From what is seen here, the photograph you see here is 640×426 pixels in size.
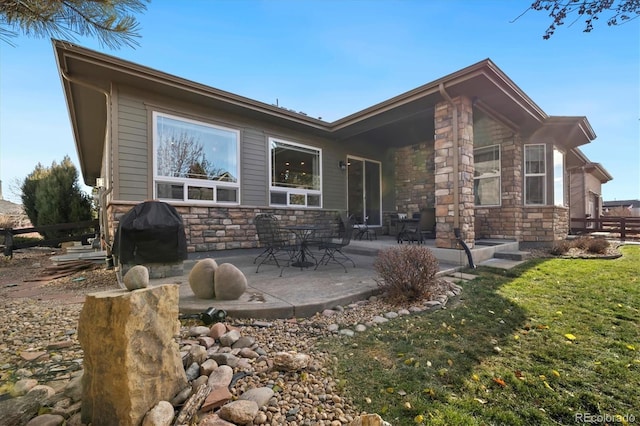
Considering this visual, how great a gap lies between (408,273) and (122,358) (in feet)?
8.57

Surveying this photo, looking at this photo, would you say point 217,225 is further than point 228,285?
Yes

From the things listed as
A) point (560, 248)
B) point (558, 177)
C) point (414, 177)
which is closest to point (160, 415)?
point (560, 248)

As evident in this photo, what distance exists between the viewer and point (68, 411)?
132 centimetres

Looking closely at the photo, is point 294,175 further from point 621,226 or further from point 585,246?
point 621,226

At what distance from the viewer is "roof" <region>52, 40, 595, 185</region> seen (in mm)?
4438

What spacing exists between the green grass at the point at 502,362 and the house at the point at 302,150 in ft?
7.75

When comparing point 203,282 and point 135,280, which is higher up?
point 135,280

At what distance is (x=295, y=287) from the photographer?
332cm

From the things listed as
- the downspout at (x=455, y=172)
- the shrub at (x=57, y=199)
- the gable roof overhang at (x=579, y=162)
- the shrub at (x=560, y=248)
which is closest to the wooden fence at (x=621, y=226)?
the gable roof overhang at (x=579, y=162)

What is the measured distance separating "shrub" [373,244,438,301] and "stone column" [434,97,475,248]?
2.26 meters

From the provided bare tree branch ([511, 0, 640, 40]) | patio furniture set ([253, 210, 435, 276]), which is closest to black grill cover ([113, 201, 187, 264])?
patio furniture set ([253, 210, 435, 276])

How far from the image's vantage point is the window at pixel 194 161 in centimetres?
518

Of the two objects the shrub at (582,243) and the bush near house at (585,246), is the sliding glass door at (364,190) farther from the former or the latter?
the shrub at (582,243)

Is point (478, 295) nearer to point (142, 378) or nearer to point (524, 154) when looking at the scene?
point (142, 378)
